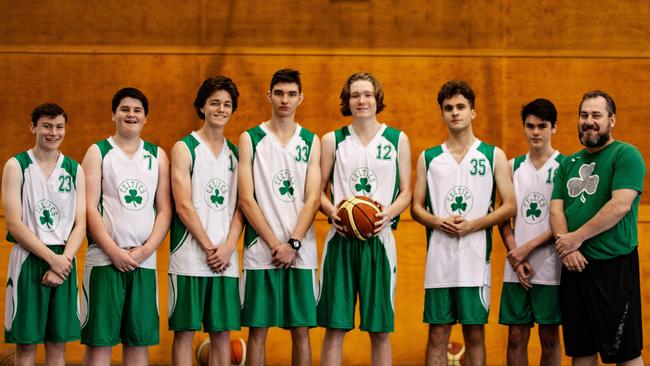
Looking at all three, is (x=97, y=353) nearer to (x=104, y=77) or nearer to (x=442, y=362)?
(x=442, y=362)

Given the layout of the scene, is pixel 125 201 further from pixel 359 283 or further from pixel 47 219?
Answer: pixel 359 283

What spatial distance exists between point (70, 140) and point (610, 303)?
172 inches

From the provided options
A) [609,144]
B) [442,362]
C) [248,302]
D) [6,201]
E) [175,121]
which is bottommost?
[442,362]

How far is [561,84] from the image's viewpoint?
700 cm

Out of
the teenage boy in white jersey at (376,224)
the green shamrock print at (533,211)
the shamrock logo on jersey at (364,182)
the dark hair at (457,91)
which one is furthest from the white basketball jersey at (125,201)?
the green shamrock print at (533,211)

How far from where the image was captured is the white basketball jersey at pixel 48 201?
15.9 feet

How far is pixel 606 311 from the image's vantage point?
4.61m

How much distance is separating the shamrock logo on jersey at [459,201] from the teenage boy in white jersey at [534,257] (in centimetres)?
32

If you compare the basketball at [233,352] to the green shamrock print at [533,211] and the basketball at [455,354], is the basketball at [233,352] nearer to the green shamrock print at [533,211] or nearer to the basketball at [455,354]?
the basketball at [455,354]

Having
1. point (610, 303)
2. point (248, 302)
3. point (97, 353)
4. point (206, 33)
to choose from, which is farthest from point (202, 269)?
point (206, 33)

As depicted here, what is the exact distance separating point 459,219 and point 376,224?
0.56 m

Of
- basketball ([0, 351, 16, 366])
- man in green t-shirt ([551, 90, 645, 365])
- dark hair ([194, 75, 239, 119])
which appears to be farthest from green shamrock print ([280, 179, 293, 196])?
basketball ([0, 351, 16, 366])

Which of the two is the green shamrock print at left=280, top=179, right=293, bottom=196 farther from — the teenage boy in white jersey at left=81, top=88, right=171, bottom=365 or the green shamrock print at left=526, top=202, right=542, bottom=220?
the green shamrock print at left=526, top=202, right=542, bottom=220

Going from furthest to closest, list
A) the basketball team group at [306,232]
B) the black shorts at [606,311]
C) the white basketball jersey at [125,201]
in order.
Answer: the white basketball jersey at [125,201] → the basketball team group at [306,232] → the black shorts at [606,311]
